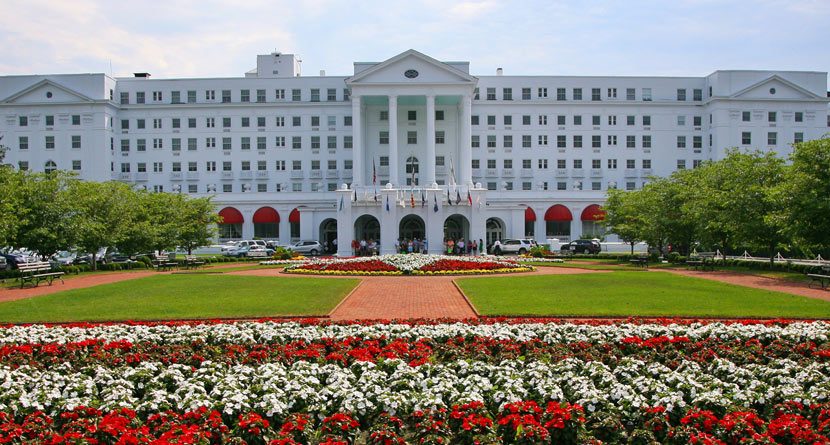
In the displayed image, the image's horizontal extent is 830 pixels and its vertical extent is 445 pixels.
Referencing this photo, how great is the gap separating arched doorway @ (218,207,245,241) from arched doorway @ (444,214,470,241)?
25.4 m

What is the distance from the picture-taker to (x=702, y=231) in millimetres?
44656

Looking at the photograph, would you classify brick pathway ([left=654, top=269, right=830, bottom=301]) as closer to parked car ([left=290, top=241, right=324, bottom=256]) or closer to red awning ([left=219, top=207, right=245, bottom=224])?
parked car ([left=290, top=241, right=324, bottom=256])

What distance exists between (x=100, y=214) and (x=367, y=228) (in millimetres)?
32248

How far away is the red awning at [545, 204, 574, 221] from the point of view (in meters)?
81.1

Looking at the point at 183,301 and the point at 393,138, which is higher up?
the point at 393,138

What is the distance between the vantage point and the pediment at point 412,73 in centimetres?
7575

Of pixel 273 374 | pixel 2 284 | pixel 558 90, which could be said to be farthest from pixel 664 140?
pixel 273 374

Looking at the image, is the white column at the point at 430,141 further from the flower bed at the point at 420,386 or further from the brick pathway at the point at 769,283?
the flower bed at the point at 420,386

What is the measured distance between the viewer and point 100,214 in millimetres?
44594

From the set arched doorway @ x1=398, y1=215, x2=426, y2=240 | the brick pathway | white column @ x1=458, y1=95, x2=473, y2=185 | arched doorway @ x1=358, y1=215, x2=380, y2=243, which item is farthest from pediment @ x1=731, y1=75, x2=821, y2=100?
the brick pathway

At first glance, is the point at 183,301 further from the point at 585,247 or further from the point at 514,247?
the point at 585,247

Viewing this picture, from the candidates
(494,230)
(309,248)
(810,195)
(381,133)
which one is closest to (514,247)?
(494,230)

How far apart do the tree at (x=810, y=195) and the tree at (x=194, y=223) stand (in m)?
41.0

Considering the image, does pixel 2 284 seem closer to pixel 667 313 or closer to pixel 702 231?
pixel 667 313
